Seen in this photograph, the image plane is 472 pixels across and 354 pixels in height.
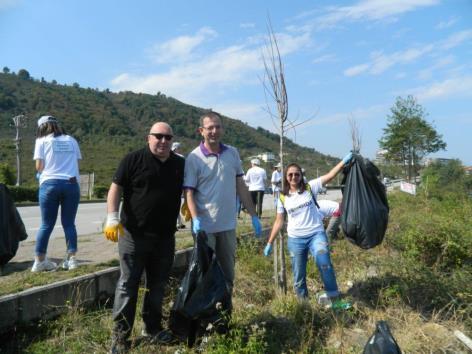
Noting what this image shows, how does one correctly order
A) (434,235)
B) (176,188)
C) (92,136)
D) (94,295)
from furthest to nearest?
(92,136) < (434,235) < (94,295) < (176,188)

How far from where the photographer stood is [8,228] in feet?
14.4

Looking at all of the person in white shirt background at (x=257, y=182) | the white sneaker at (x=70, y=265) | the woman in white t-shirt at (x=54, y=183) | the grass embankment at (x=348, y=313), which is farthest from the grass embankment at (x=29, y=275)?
the person in white shirt background at (x=257, y=182)

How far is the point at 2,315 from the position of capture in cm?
317

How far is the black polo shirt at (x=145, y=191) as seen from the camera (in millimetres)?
3137

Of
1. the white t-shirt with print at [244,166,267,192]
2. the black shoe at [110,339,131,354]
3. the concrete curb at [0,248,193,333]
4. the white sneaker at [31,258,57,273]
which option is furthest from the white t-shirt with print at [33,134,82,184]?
the white t-shirt with print at [244,166,267,192]

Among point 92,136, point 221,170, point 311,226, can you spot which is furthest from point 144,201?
point 92,136

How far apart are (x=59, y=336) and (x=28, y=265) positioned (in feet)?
5.38

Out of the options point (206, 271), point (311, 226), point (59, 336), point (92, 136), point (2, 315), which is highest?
point (92, 136)

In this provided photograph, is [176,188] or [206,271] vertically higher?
[176,188]

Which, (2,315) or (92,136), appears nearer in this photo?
(2,315)

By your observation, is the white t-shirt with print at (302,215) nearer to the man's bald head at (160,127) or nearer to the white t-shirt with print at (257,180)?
the man's bald head at (160,127)

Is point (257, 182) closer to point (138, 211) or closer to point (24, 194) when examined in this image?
point (138, 211)

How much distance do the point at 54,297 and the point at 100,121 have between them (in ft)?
224

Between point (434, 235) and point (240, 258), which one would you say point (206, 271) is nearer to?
point (240, 258)
